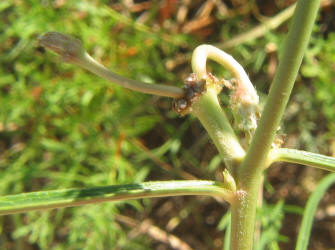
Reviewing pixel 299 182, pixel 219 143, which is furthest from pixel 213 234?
pixel 219 143

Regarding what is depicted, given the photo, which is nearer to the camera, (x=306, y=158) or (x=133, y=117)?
(x=306, y=158)

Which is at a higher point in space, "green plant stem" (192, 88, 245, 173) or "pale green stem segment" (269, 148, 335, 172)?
"pale green stem segment" (269, 148, 335, 172)

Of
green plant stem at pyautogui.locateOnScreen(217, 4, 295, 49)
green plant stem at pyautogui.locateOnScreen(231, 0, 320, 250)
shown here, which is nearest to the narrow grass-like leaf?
green plant stem at pyautogui.locateOnScreen(231, 0, 320, 250)

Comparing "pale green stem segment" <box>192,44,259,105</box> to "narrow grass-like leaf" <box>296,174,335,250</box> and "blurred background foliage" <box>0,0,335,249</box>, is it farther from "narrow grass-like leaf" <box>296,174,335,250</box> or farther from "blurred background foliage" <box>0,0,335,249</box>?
"blurred background foliage" <box>0,0,335,249</box>

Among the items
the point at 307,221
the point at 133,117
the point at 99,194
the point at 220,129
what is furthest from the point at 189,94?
the point at 133,117

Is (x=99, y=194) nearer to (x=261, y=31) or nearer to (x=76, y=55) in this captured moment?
(x=76, y=55)

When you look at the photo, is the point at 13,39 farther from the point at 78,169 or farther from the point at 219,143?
the point at 219,143

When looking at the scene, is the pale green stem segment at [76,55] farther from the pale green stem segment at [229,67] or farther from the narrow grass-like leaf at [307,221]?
the narrow grass-like leaf at [307,221]
